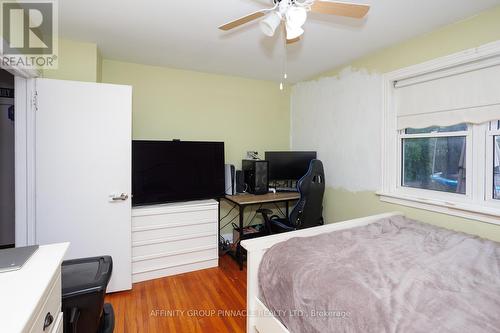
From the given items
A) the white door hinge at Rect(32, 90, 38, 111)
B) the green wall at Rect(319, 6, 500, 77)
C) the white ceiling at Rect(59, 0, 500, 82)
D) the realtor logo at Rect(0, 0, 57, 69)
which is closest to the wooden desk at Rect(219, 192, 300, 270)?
the white ceiling at Rect(59, 0, 500, 82)

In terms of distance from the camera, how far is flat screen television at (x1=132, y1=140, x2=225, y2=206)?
100.0 inches

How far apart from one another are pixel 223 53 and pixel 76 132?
1572 millimetres

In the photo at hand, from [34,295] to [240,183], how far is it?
2.49 m

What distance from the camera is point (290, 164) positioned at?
3291 millimetres

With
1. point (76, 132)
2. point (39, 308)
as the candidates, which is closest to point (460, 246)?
point (39, 308)

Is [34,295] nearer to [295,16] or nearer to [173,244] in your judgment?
[295,16]

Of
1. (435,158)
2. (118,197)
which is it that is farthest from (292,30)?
(118,197)

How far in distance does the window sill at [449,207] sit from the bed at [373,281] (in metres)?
0.24

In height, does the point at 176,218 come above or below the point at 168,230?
above

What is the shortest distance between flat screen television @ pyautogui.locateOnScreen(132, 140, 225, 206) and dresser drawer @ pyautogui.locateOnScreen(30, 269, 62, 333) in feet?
5.16

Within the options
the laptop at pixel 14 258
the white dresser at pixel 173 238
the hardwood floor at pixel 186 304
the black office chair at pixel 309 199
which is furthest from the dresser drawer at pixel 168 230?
the laptop at pixel 14 258

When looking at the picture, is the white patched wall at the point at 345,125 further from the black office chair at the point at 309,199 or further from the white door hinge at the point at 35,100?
the white door hinge at the point at 35,100

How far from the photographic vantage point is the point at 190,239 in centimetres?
268

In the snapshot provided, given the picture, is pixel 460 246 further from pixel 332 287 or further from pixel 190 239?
pixel 190 239
